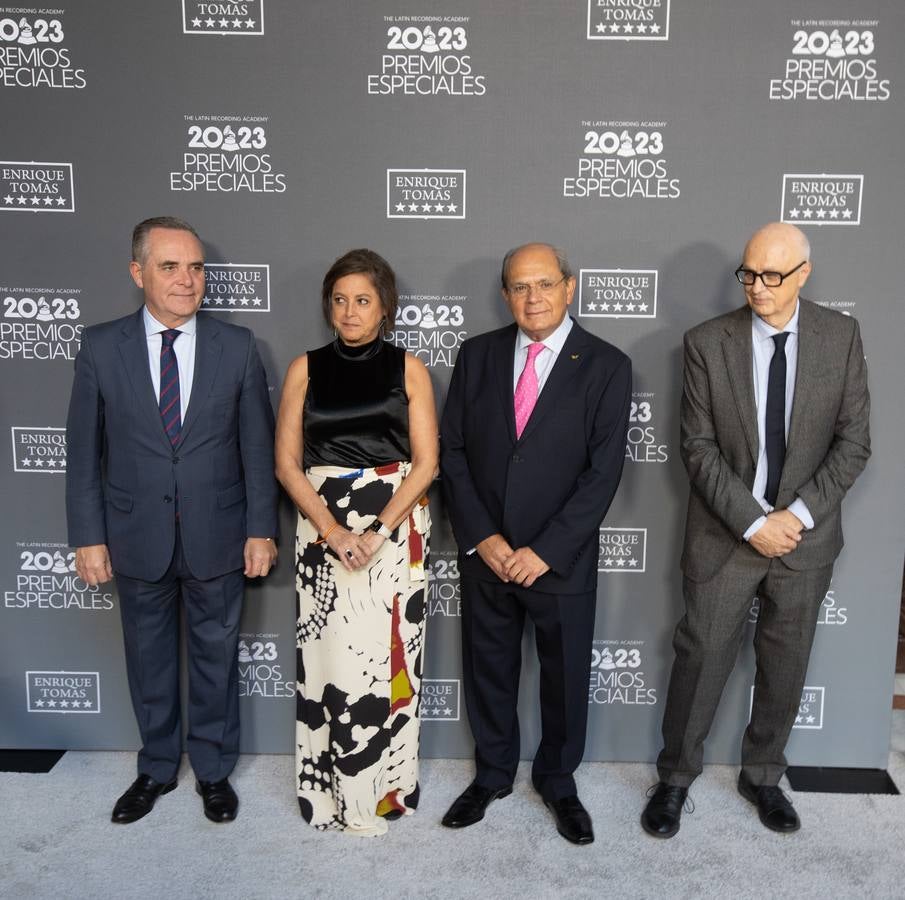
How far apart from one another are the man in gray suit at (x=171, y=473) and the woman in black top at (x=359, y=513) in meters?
0.16

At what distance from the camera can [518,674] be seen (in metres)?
3.11

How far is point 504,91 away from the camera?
306 cm

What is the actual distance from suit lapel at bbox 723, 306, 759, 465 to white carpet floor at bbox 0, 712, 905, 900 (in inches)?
48.0

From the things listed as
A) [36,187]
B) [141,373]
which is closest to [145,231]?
[141,373]

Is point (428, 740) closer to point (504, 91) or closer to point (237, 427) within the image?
point (237, 427)

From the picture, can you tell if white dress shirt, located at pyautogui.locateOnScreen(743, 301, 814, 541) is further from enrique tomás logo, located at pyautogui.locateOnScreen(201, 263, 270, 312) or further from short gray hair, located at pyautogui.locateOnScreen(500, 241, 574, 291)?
enrique tomás logo, located at pyautogui.locateOnScreen(201, 263, 270, 312)

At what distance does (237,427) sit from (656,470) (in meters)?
1.42

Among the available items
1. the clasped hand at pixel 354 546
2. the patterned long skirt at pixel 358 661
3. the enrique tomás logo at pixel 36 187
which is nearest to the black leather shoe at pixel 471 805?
the patterned long skirt at pixel 358 661

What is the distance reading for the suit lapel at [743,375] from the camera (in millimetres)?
2795

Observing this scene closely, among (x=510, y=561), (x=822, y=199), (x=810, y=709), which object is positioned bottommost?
(x=810, y=709)

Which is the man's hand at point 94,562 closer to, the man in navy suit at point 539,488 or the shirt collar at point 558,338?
the man in navy suit at point 539,488

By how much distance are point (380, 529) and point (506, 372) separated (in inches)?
23.9

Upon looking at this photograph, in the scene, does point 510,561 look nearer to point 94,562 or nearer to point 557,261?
point 557,261

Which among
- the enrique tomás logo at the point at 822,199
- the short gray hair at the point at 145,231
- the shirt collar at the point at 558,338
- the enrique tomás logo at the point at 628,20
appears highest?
the enrique tomás logo at the point at 628,20
